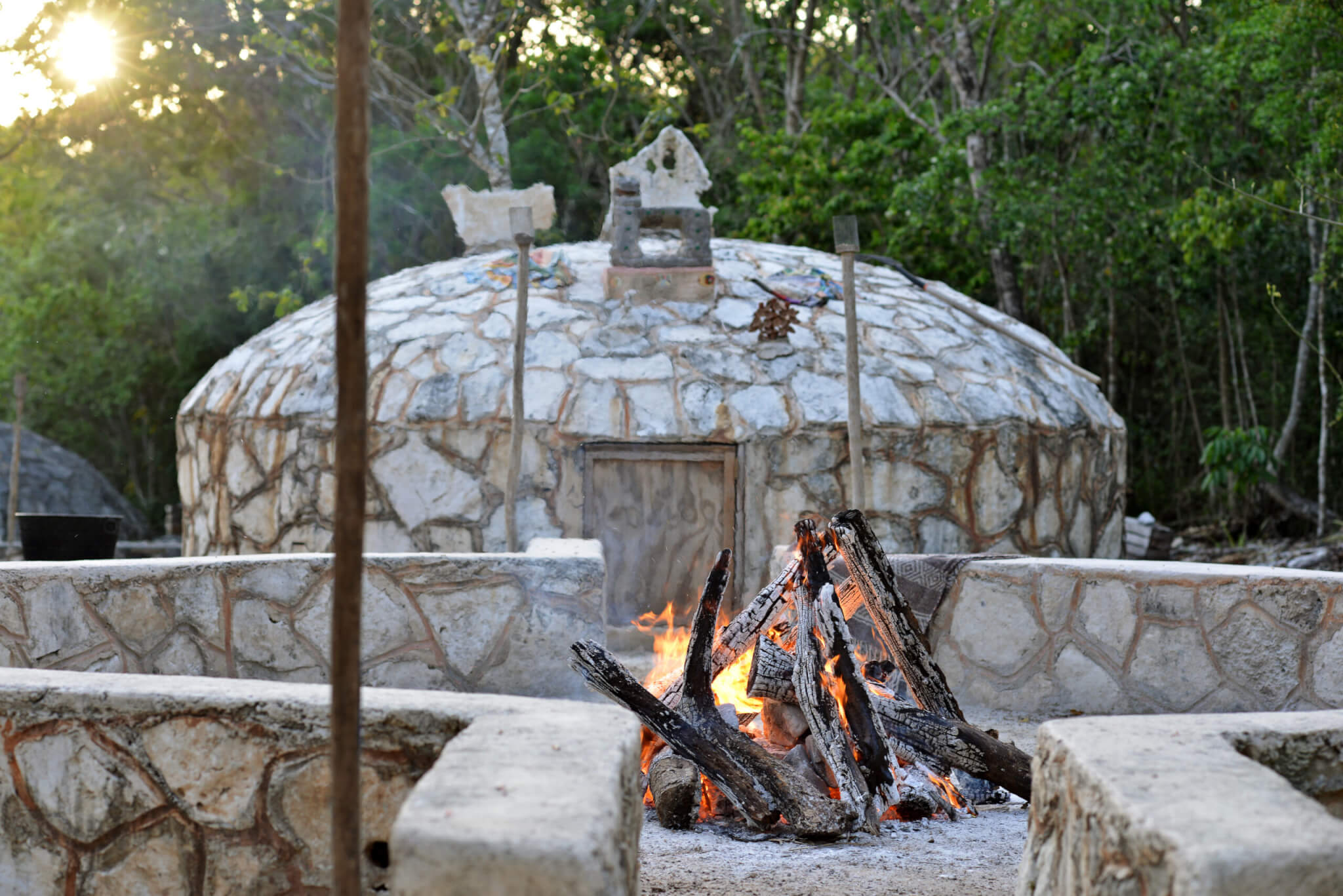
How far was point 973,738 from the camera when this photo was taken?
3432 millimetres

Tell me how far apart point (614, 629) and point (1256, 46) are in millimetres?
7909

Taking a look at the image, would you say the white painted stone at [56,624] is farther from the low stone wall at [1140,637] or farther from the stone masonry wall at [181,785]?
the low stone wall at [1140,637]

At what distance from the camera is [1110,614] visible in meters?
4.55

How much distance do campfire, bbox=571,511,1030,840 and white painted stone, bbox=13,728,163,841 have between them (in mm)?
1481

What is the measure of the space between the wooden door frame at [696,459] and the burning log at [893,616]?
368cm

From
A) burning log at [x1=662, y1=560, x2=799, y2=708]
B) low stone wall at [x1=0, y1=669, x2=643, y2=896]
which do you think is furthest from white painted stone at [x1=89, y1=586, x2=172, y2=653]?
burning log at [x1=662, y1=560, x2=799, y2=708]

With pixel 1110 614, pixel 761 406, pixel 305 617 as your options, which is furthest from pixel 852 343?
pixel 305 617

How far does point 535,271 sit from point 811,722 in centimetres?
602

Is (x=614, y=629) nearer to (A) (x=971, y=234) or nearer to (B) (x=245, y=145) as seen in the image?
(A) (x=971, y=234)

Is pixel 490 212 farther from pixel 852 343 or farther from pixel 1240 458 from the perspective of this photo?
pixel 1240 458

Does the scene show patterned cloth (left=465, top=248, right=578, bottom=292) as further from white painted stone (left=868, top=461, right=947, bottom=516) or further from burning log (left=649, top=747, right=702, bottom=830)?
burning log (left=649, top=747, right=702, bottom=830)

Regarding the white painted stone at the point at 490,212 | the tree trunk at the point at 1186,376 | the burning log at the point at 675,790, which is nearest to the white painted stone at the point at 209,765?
the burning log at the point at 675,790

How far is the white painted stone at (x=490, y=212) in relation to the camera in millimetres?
10273

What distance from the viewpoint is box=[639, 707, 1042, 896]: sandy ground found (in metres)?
2.87
